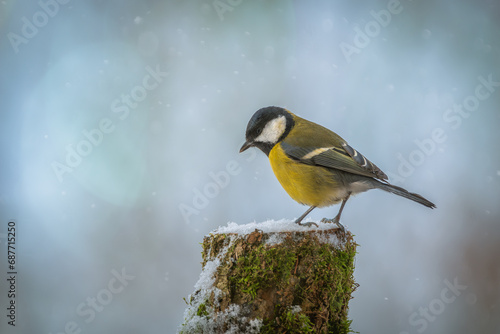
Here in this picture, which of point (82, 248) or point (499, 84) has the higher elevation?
point (499, 84)

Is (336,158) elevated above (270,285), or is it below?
above

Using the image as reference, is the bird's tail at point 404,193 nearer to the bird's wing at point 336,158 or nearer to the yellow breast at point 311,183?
the bird's wing at point 336,158

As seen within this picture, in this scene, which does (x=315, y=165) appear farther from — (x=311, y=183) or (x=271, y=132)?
(x=271, y=132)

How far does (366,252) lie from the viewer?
13.8 ft

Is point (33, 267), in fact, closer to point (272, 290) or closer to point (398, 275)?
point (272, 290)

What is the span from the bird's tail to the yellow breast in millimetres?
239

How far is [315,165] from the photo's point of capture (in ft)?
8.04

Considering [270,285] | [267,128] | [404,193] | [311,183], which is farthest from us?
[267,128]

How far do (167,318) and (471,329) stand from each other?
3.14m

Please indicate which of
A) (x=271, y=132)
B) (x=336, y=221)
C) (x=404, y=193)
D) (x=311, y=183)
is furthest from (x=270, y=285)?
(x=271, y=132)

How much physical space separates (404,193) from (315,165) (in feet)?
1.75

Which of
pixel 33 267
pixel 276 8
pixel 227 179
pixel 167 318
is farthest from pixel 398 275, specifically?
pixel 33 267

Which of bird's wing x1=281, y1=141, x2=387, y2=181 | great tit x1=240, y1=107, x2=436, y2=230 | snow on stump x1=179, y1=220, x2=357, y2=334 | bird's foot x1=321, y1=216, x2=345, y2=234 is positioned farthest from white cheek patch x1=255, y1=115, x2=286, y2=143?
snow on stump x1=179, y1=220, x2=357, y2=334

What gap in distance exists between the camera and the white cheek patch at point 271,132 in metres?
2.66
